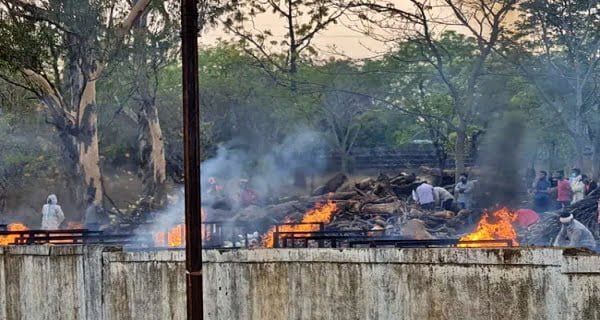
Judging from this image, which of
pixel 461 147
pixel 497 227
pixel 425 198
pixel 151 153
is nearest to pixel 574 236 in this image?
pixel 497 227

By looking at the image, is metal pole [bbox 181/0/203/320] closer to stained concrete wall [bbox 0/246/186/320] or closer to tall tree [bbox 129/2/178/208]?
stained concrete wall [bbox 0/246/186/320]

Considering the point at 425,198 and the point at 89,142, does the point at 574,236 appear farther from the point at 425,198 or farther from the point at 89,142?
the point at 89,142

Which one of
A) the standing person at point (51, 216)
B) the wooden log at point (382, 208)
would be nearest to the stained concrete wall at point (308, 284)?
the standing person at point (51, 216)

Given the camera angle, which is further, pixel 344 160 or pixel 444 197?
pixel 344 160

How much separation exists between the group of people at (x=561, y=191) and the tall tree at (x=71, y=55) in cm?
1225

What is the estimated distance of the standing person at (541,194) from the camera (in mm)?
18434

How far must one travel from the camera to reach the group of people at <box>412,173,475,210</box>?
725 inches

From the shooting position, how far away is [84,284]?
8.83 metres

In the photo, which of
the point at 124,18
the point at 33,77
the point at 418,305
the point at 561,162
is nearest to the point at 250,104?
the point at 124,18

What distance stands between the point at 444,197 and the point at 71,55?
37.7ft

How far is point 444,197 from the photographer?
18.9m

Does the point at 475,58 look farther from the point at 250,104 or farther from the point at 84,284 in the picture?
the point at 84,284

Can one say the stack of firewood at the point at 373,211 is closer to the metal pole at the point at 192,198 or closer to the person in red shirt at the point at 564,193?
the person in red shirt at the point at 564,193

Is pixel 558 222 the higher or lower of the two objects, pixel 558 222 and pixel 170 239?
the higher
